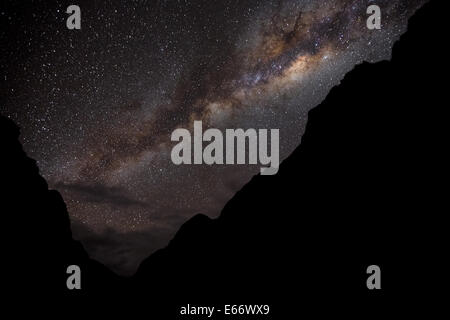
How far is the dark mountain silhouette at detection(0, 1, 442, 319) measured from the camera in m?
23.2

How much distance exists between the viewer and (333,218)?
31844mm

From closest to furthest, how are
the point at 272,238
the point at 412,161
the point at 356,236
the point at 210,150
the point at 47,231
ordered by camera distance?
the point at 210,150 < the point at 412,161 < the point at 356,236 < the point at 47,231 < the point at 272,238

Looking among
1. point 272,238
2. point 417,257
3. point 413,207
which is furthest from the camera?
point 272,238

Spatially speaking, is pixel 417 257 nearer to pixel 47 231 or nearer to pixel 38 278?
pixel 38 278

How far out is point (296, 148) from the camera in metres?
43.9

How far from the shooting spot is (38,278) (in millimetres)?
28984

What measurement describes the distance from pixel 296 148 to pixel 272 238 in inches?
595

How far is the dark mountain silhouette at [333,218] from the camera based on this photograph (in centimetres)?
2320
